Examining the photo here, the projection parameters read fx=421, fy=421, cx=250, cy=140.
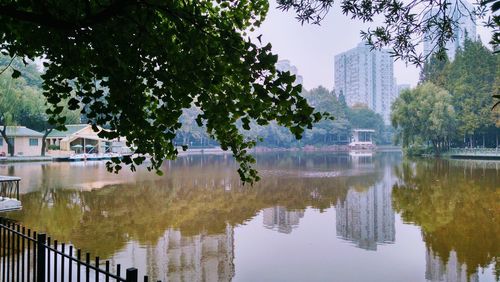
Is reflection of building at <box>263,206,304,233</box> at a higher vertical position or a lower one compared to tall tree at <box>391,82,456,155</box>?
lower

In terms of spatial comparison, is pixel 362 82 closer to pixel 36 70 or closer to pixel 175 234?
pixel 36 70

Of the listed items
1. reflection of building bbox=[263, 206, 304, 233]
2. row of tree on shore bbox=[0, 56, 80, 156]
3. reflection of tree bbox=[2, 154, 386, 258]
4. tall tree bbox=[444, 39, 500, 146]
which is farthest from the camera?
tall tree bbox=[444, 39, 500, 146]

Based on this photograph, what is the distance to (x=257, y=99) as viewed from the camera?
3.02 meters

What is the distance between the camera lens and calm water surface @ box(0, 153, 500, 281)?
8109 millimetres

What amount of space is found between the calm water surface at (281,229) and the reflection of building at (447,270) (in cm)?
2

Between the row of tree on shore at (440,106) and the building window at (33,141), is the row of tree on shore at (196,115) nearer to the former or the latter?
the row of tree on shore at (440,106)

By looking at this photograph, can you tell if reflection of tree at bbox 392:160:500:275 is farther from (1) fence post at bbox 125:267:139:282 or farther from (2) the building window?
(2) the building window


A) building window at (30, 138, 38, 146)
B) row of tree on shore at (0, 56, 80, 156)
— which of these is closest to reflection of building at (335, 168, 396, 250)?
row of tree on shore at (0, 56, 80, 156)

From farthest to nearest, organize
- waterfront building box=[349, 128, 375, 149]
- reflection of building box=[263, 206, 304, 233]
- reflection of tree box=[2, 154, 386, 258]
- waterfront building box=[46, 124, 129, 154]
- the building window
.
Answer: waterfront building box=[349, 128, 375, 149] < waterfront building box=[46, 124, 129, 154] < the building window < reflection of building box=[263, 206, 304, 233] < reflection of tree box=[2, 154, 386, 258]

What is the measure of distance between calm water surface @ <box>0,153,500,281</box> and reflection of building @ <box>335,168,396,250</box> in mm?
35

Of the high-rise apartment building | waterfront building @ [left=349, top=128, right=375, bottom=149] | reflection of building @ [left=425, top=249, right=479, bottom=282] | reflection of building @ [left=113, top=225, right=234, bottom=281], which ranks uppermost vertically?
the high-rise apartment building

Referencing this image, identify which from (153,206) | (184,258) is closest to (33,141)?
(153,206)

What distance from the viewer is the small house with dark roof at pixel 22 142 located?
1751 inches

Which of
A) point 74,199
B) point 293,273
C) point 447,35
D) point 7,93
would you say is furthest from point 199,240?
point 7,93
